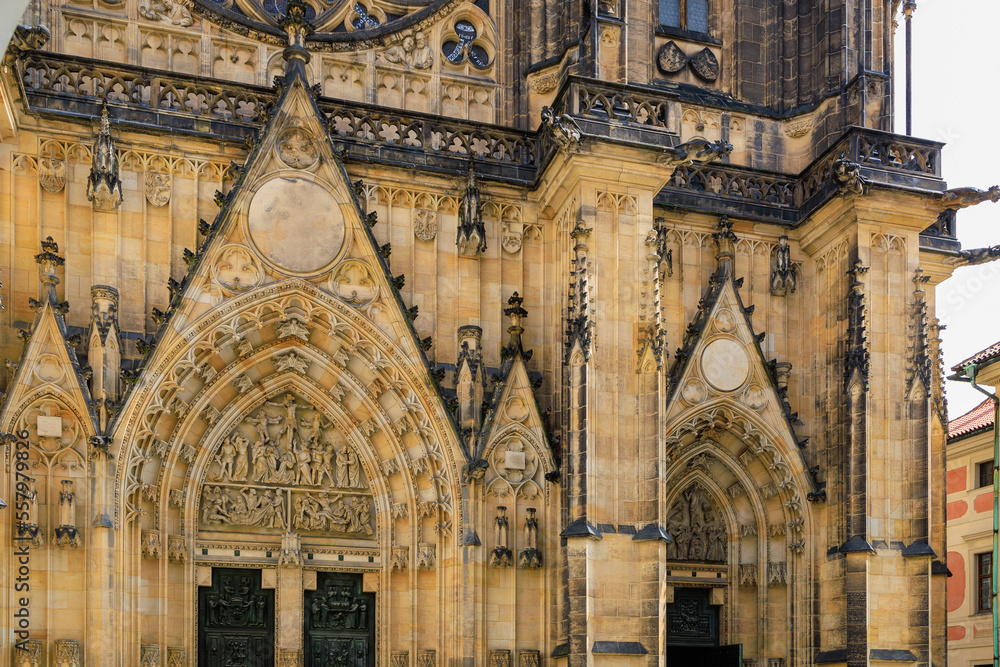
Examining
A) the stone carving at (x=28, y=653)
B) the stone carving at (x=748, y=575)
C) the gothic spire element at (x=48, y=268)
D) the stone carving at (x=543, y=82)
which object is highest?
the stone carving at (x=543, y=82)

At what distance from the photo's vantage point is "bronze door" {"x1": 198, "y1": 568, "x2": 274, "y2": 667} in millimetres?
13344

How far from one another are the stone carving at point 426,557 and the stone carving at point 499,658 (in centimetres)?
121

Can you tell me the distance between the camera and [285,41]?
1489 cm

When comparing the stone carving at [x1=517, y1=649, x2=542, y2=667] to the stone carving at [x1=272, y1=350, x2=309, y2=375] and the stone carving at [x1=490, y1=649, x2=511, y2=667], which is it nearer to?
the stone carving at [x1=490, y1=649, x2=511, y2=667]

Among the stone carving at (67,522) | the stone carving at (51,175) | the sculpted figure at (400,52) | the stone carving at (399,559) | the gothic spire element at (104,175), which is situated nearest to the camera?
the stone carving at (67,522)

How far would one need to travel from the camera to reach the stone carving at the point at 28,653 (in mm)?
11898

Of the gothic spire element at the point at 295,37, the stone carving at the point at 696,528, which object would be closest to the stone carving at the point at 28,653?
the gothic spire element at the point at 295,37

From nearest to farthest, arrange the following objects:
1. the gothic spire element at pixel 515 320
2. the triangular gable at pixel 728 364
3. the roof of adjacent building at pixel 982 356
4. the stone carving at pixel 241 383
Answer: the stone carving at pixel 241 383
the gothic spire element at pixel 515 320
the triangular gable at pixel 728 364
the roof of adjacent building at pixel 982 356

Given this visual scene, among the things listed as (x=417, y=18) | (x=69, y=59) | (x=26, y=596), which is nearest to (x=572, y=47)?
(x=417, y=18)

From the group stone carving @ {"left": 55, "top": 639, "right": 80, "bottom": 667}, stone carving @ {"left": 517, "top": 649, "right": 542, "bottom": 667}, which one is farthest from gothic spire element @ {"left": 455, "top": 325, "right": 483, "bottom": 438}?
stone carving @ {"left": 55, "top": 639, "right": 80, "bottom": 667}

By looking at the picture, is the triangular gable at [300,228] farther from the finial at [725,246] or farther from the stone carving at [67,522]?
the finial at [725,246]

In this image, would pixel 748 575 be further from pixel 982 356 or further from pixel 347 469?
pixel 982 356

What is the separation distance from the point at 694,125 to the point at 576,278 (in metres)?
3.81

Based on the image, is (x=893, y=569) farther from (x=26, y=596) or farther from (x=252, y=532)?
(x=26, y=596)
